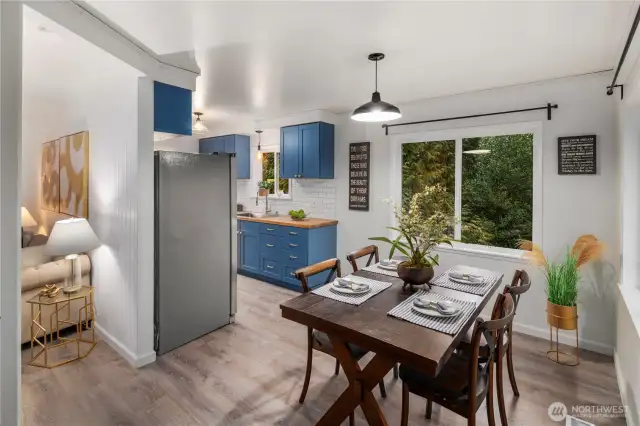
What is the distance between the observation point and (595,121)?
2.81 meters

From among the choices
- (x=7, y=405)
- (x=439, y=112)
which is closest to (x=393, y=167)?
(x=439, y=112)

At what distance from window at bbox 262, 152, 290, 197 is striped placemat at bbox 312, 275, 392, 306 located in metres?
3.23

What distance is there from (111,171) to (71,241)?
63cm

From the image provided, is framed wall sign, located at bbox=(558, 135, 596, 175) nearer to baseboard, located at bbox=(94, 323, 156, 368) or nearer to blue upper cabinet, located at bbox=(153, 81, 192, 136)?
blue upper cabinet, located at bbox=(153, 81, 192, 136)

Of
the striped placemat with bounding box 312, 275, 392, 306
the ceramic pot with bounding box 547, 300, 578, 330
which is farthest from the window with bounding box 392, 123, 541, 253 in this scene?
the striped placemat with bounding box 312, 275, 392, 306

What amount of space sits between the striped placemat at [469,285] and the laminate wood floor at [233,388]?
0.76m

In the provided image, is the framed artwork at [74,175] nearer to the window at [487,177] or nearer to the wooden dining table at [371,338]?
the wooden dining table at [371,338]

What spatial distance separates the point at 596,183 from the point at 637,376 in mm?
1663

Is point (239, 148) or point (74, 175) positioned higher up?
point (239, 148)

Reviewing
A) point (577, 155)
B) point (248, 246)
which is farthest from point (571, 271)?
point (248, 246)

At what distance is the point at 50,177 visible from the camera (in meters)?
3.91

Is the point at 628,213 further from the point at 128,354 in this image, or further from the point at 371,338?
the point at 128,354

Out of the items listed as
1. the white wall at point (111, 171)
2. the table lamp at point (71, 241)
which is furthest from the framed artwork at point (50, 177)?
the table lamp at point (71, 241)

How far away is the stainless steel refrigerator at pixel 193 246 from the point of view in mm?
2717
